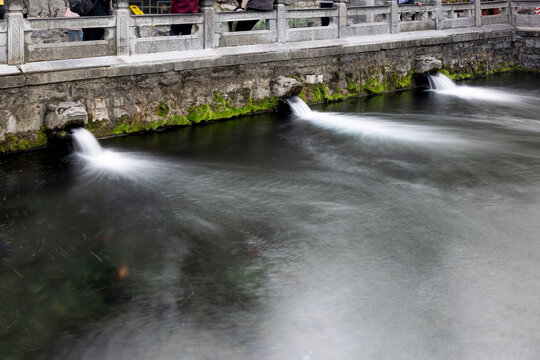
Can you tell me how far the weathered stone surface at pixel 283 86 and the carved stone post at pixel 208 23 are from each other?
1442 mm

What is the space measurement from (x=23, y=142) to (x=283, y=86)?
4.33 metres

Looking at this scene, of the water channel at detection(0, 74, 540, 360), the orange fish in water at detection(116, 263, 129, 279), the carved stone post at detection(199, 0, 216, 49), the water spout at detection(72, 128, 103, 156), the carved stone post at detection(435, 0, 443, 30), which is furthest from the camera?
the carved stone post at detection(435, 0, 443, 30)

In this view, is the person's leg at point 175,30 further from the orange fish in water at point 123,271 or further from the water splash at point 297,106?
the orange fish in water at point 123,271

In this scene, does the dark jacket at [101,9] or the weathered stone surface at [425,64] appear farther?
the weathered stone surface at [425,64]

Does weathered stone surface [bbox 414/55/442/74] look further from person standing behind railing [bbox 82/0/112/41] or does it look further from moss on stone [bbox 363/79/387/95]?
person standing behind railing [bbox 82/0/112/41]

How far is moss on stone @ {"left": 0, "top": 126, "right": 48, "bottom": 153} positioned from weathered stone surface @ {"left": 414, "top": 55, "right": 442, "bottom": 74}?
813cm

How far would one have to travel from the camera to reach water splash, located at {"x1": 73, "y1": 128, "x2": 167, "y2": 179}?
309 inches

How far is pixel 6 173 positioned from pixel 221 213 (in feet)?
9.12

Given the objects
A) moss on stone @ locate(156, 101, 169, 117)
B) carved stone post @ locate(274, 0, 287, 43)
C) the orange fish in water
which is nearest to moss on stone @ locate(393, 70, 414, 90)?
carved stone post @ locate(274, 0, 287, 43)

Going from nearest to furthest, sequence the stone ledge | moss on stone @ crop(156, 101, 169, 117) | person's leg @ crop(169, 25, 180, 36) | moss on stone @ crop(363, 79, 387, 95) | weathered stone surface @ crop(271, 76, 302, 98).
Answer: the stone ledge, moss on stone @ crop(156, 101, 169, 117), person's leg @ crop(169, 25, 180, 36), weathered stone surface @ crop(271, 76, 302, 98), moss on stone @ crop(363, 79, 387, 95)

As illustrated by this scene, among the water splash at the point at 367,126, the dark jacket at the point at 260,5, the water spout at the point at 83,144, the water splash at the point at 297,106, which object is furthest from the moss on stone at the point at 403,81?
the water spout at the point at 83,144

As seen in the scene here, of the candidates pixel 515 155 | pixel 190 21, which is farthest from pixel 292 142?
pixel 515 155

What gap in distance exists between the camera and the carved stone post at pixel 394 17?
13.1 meters

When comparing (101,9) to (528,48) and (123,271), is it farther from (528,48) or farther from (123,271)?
(528,48)
